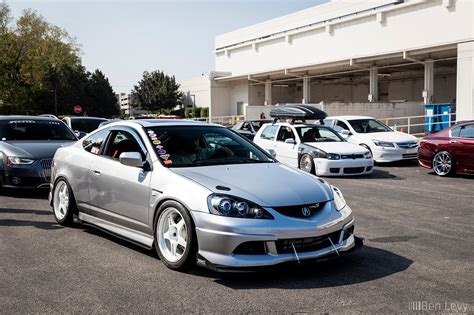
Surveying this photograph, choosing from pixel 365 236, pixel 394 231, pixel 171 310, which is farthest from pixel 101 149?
pixel 394 231

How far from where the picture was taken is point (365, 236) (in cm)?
641

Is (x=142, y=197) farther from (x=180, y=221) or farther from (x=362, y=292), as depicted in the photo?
(x=362, y=292)

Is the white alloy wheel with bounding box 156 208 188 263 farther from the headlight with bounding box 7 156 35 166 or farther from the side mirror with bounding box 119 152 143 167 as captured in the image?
the headlight with bounding box 7 156 35 166

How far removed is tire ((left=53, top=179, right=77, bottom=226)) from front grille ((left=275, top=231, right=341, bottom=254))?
3.37 metres

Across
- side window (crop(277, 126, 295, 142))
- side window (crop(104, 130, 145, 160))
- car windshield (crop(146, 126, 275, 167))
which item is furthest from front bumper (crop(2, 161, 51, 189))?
side window (crop(277, 126, 295, 142))

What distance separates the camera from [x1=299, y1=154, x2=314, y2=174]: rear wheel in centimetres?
1310

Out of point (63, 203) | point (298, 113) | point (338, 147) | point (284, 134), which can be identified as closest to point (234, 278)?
point (63, 203)

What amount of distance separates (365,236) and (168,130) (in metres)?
2.76

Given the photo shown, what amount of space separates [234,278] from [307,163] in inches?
345

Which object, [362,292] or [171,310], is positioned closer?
[171,310]

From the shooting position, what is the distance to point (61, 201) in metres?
7.15

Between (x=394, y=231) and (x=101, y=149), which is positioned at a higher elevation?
(x=101, y=149)

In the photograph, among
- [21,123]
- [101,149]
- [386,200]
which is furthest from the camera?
[21,123]

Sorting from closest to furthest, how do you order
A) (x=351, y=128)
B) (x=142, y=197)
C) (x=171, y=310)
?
(x=171, y=310)
(x=142, y=197)
(x=351, y=128)
